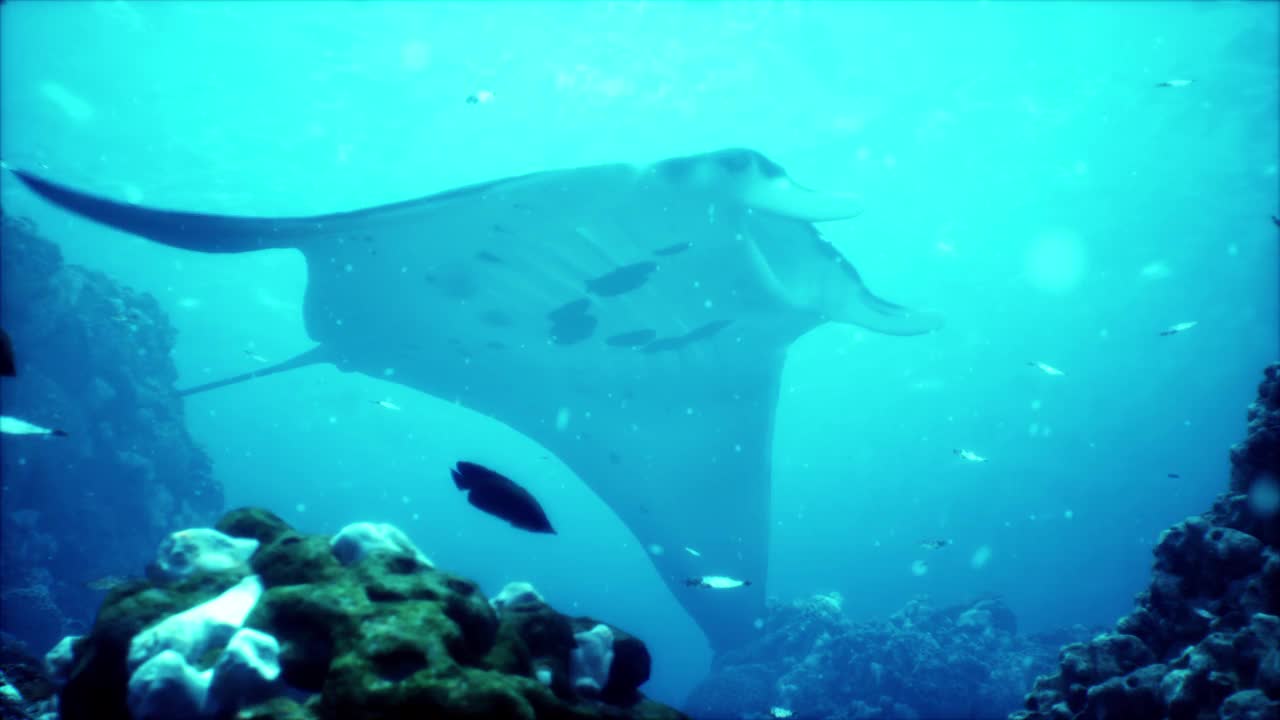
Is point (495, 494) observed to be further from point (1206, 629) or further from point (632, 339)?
point (632, 339)

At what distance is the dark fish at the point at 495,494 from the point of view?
248 cm

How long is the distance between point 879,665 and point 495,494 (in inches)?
585

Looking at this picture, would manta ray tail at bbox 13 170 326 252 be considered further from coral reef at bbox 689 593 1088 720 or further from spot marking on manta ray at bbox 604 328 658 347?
coral reef at bbox 689 593 1088 720

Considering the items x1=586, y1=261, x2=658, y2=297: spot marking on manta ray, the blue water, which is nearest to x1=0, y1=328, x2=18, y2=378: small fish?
x1=586, y1=261, x2=658, y2=297: spot marking on manta ray

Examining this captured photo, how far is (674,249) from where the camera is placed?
726cm

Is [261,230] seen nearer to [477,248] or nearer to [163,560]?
[477,248]

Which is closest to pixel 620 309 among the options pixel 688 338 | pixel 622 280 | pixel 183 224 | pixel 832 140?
pixel 622 280

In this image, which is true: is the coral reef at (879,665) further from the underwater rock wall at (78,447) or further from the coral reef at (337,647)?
the underwater rock wall at (78,447)

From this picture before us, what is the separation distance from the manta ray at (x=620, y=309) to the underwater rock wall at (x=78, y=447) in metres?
9.09

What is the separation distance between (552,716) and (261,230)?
517 cm

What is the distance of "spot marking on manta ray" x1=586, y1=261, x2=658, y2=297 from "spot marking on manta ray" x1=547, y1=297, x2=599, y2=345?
29 cm

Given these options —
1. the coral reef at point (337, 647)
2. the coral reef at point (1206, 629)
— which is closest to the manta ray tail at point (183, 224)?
the coral reef at point (337, 647)

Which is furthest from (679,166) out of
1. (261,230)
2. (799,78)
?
(799,78)

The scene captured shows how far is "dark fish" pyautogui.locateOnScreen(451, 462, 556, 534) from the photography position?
2.48 meters
